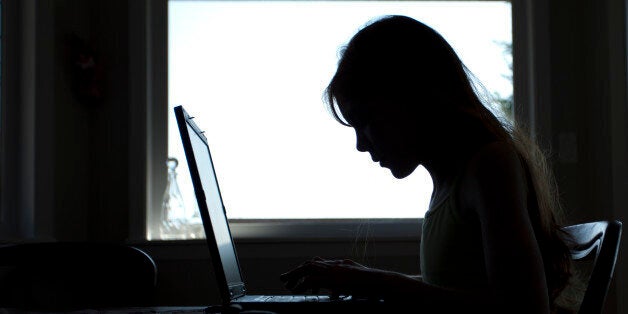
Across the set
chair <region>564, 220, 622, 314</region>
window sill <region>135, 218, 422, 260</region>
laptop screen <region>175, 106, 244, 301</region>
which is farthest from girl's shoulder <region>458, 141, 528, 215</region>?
window sill <region>135, 218, 422, 260</region>

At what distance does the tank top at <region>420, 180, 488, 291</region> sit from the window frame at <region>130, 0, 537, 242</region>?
1538 mm

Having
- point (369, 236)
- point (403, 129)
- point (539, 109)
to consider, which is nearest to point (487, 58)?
point (539, 109)

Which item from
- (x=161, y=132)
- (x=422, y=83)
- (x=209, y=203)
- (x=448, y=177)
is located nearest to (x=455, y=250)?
(x=448, y=177)

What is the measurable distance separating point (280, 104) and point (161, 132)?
48 cm

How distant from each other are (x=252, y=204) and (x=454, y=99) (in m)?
1.81

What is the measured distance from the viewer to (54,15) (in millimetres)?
2453

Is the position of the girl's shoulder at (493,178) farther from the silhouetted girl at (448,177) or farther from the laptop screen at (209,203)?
the laptop screen at (209,203)

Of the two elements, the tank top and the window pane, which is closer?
the tank top

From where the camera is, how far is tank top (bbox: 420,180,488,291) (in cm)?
104

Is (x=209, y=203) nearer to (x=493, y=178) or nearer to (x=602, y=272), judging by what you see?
(x=493, y=178)

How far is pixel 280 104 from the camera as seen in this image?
9.43 ft

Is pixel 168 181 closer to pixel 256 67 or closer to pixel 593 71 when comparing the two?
pixel 256 67

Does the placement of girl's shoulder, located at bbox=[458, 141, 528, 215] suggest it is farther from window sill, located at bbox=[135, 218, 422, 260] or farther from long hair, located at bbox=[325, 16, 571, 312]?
window sill, located at bbox=[135, 218, 422, 260]

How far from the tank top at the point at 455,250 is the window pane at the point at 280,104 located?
1.74m
